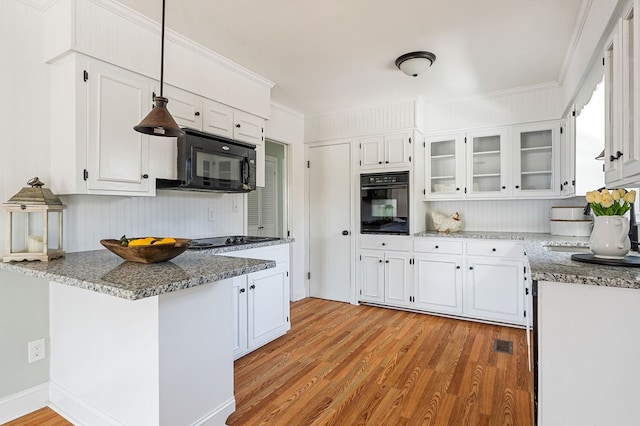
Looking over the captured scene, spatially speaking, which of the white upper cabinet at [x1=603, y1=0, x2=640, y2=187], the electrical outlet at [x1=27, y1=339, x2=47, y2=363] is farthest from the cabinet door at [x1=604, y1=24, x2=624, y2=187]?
the electrical outlet at [x1=27, y1=339, x2=47, y2=363]

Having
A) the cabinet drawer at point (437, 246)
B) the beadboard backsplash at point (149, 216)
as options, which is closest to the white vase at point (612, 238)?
the cabinet drawer at point (437, 246)

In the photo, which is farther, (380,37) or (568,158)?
(568,158)

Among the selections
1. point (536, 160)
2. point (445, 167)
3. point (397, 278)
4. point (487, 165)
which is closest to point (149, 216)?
point (397, 278)

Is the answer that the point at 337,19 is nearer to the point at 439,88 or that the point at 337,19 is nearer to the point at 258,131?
the point at 258,131

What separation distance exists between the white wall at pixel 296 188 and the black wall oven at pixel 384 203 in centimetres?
84

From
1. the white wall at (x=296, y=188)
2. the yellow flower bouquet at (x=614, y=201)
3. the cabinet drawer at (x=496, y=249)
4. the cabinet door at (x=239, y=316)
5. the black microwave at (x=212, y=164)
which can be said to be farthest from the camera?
the white wall at (x=296, y=188)

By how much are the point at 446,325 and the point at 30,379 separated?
343cm

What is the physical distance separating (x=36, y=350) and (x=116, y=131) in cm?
144

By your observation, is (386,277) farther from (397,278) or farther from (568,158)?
(568,158)

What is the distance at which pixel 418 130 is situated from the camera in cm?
410

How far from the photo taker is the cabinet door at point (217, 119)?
9.22 feet

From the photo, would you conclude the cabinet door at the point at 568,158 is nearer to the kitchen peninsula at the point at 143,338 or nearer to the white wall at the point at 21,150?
the kitchen peninsula at the point at 143,338

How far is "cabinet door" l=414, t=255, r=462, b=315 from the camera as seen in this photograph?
3.78 metres

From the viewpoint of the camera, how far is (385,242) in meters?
4.18
